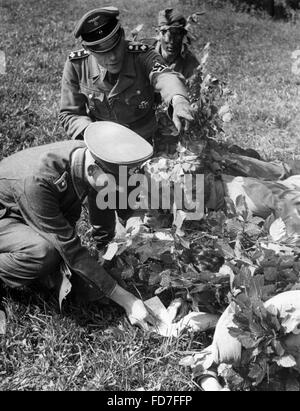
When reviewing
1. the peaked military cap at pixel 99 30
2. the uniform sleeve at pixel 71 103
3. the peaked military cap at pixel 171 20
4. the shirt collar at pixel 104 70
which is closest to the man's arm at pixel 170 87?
the shirt collar at pixel 104 70

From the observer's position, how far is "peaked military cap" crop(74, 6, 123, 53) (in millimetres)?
3584

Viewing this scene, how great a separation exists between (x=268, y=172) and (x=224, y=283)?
5.19 ft

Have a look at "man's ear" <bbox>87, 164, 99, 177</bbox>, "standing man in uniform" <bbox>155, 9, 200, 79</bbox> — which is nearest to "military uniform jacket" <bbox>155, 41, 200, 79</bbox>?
"standing man in uniform" <bbox>155, 9, 200, 79</bbox>

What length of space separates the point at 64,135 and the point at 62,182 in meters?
2.47

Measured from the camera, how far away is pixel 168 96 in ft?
11.2

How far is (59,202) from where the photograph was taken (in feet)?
9.91

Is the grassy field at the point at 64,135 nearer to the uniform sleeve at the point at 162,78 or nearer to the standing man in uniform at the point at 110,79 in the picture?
the uniform sleeve at the point at 162,78

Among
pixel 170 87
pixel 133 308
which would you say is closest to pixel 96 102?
pixel 170 87

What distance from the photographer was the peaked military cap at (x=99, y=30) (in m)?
3.58

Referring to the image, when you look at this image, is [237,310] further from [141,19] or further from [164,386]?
[141,19]

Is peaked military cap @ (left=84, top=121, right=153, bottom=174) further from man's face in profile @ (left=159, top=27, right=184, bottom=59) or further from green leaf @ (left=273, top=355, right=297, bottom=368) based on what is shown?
man's face in profile @ (left=159, top=27, right=184, bottom=59)

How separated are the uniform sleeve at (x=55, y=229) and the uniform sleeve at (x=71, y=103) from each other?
130 centimetres

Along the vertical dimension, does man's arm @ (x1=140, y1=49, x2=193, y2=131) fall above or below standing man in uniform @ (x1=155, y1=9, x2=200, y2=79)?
above
